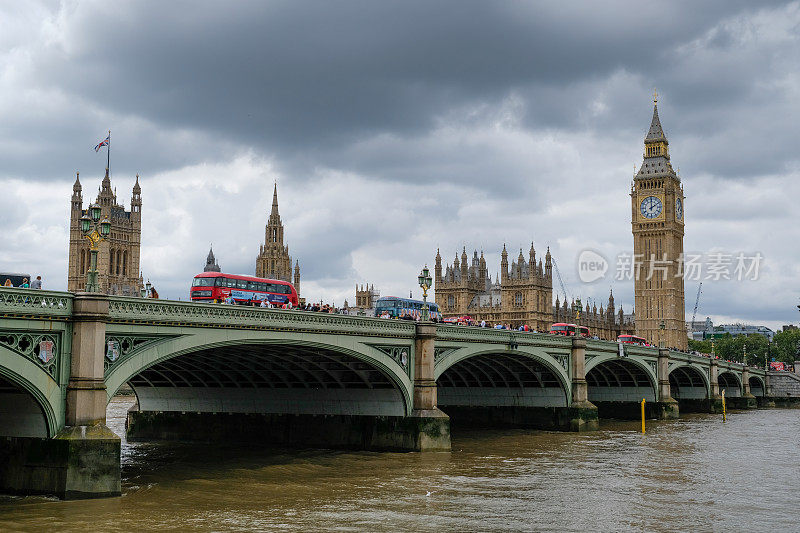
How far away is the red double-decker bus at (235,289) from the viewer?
49.1 m

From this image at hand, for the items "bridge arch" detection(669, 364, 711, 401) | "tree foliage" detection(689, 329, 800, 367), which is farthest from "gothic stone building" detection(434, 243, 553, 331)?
"bridge arch" detection(669, 364, 711, 401)

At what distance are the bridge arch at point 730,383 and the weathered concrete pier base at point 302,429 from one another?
73276 millimetres

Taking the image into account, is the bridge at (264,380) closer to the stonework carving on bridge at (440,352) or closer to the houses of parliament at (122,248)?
the stonework carving on bridge at (440,352)

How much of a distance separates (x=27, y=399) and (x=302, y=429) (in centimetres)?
2052

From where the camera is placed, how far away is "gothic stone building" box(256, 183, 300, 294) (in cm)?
18612

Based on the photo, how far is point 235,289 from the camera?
50156 mm

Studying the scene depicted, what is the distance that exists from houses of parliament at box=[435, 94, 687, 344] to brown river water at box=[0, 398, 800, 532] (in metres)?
104

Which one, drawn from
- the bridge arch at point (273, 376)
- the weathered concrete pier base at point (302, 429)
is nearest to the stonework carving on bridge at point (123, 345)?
the bridge arch at point (273, 376)

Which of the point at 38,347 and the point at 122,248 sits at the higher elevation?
the point at 122,248

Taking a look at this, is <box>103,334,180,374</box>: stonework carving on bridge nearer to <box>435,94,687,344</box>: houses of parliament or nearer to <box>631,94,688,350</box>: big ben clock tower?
<box>435,94,687,344</box>: houses of parliament

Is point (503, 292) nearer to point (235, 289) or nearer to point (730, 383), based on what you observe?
point (730, 383)

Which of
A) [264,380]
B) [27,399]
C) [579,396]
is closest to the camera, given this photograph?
[27,399]

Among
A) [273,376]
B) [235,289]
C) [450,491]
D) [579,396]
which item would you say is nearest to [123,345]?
[450,491]

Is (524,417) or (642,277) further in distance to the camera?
(642,277)
